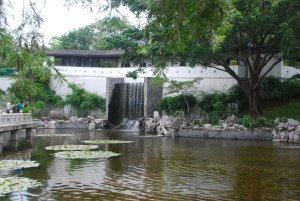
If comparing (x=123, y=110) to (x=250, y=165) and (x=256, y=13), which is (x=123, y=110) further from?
(x=250, y=165)

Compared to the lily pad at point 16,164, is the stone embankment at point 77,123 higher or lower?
higher

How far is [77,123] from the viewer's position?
126 ft

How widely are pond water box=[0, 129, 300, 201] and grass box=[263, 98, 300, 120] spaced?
→ 36.1ft

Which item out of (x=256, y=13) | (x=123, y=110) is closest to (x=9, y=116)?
(x=256, y=13)

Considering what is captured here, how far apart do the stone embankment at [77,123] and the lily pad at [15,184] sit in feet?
84.2

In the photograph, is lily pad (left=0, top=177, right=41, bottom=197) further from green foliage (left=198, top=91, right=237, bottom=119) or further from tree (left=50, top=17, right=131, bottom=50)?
tree (left=50, top=17, right=131, bottom=50)

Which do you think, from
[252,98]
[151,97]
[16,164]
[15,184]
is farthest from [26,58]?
[151,97]

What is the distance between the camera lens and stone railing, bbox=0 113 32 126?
21.3 m

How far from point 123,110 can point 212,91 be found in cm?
831

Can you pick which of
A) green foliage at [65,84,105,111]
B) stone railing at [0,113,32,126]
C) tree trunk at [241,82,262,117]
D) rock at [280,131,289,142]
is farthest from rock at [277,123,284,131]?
green foliage at [65,84,105,111]

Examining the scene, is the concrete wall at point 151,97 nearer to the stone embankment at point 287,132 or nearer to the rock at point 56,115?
the rock at point 56,115

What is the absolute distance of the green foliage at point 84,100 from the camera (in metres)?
41.4

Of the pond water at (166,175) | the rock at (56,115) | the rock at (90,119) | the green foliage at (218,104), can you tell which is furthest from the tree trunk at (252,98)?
the rock at (56,115)

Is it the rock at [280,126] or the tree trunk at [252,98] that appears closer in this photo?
the rock at [280,126]
